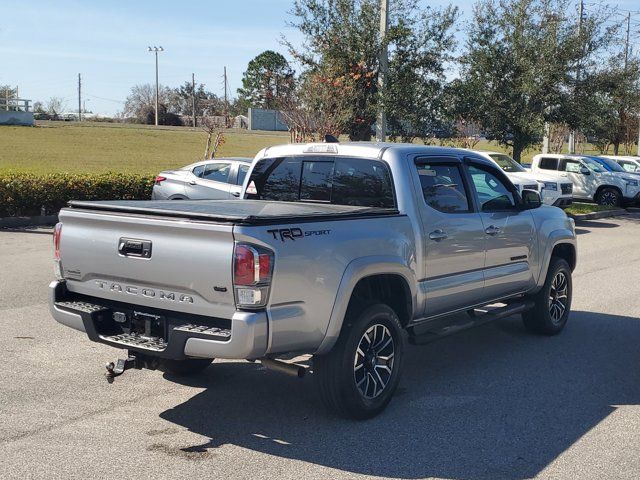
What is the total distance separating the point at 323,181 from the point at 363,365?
1.68 metres

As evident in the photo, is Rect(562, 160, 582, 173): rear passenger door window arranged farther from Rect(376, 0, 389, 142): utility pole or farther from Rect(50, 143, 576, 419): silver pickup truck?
Rect(50, 143, 576, 419): silver pickup truck

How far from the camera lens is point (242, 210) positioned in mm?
5559

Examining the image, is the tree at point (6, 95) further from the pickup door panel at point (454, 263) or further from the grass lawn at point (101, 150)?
the pickup door panel at point (454, 263)

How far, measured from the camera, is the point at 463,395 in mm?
6020

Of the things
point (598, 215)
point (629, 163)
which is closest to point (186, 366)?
point (598, 215)

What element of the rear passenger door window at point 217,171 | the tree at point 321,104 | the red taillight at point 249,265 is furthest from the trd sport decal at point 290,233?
the tree at point 321,104

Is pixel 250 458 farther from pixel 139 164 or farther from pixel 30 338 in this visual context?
pixel 139 164

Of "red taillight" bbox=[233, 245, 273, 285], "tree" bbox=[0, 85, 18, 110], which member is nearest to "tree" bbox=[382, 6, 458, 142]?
"red taillight" bbox=[233, 245, 273, 285]

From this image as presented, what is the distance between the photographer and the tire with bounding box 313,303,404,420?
5.17 m

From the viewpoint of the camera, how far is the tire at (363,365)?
17.0 ft

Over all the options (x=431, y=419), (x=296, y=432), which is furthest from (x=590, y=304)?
(x=296, y=432)

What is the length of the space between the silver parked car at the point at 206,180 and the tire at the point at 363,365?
9677 millimetres

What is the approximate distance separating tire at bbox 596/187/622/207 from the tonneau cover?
69.6 feet

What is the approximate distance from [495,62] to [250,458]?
19.5m
